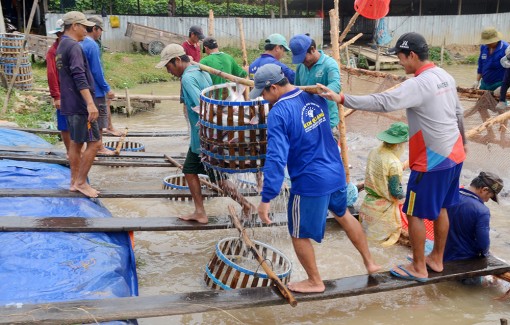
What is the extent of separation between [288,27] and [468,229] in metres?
20.4

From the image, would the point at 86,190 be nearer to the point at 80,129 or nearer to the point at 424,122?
the point at 80,129

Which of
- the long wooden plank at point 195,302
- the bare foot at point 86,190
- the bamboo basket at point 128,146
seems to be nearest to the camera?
the long wooden plank at point 195,302

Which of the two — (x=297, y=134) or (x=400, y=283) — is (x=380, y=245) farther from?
(x=297, y=134)

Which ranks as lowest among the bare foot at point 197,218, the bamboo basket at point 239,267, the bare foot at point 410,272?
the bamboo basket at point 239,267

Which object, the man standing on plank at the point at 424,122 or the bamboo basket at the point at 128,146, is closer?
the man standing on plank at the point at 424,122

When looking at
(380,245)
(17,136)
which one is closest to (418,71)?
(380,245)

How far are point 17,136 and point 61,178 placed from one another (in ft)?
8.23

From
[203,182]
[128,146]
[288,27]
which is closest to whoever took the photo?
[203,182]

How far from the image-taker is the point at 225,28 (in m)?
23.9

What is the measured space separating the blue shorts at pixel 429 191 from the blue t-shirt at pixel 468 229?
0.72m

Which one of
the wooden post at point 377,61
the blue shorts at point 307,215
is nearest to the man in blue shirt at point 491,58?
the blue shorts at point 307,215

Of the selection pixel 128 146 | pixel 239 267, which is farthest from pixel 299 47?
pixel 128 146

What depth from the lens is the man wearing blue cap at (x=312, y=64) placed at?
563cm

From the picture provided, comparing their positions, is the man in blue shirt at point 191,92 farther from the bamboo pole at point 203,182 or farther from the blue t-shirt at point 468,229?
the blue t-shirt at point 468,229
